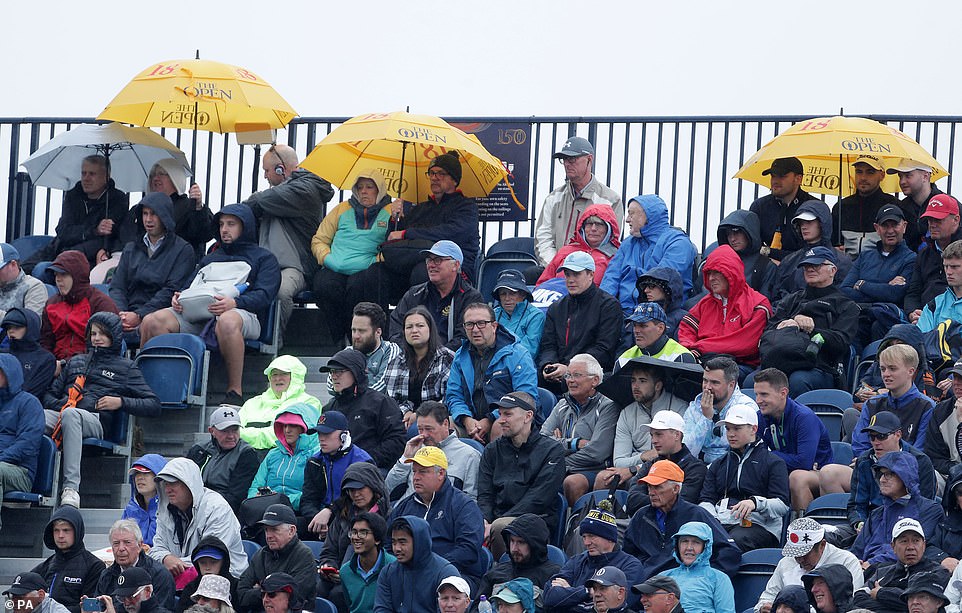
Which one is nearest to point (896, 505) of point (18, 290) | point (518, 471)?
point (518, 471)

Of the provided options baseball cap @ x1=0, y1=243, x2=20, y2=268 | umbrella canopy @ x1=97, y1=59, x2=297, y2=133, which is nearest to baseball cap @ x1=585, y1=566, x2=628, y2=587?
baseball cap @ x1=0, y1=243, x2=20, y2=268

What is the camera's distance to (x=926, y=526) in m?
9.46

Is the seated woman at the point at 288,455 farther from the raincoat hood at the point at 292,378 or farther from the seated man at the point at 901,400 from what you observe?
the seated man at the point at 901,400

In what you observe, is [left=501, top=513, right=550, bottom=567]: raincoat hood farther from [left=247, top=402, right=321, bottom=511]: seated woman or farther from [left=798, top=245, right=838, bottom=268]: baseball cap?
[left=798, top=245, right=838, bottom=268]: baseball cap

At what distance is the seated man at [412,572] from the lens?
10.0m

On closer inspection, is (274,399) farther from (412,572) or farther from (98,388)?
(412,572)

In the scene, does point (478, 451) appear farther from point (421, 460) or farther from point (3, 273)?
point (3, 273)

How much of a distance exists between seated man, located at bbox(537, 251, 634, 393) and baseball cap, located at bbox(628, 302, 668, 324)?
2.52 ft

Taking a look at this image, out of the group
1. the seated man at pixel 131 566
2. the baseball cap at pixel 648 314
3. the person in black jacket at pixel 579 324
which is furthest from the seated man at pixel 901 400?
the seated man at pixel 131 566

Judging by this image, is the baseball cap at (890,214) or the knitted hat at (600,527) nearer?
the knitted hat at (600,527)

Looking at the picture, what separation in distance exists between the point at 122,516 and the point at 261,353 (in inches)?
91.5

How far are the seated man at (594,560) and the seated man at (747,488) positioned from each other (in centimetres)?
65

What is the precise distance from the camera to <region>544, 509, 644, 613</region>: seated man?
384 inches

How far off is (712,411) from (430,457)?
5.83ft
